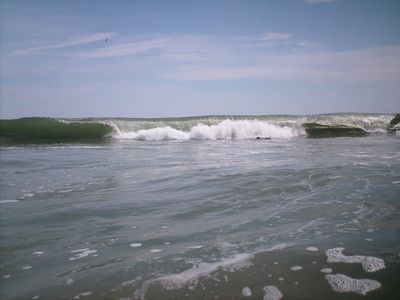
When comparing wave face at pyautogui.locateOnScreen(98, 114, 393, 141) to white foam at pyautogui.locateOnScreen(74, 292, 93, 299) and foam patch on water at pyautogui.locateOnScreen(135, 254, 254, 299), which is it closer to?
foam patch on water at pyautogui.locateOnScreen(135, 254, 254, 299)

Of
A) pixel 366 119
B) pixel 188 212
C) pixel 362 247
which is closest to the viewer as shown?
pixel 362 247

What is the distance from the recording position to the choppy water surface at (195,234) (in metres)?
2.70

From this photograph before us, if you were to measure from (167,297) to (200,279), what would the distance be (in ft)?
1.12

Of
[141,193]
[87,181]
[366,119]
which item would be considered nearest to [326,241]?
[141,193]

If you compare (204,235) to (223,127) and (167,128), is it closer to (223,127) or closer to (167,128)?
(167,128)

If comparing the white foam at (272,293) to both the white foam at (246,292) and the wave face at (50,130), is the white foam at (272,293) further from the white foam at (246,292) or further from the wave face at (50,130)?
the wave face at (50,130)

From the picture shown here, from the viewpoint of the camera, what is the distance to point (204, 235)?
3768 millimetres

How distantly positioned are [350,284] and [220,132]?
71.4ft

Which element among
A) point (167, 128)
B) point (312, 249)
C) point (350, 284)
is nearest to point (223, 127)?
point (167, 128)

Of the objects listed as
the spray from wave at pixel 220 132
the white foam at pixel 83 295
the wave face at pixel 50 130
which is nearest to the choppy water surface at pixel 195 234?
the white foam at pixel 83 295

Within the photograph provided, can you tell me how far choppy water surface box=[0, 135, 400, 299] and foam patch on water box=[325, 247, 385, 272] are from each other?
0.19 feet

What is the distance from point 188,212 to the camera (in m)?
4.65

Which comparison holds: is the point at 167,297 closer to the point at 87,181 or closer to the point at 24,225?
the point at 24,225

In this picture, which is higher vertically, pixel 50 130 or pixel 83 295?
pixel 50 130
